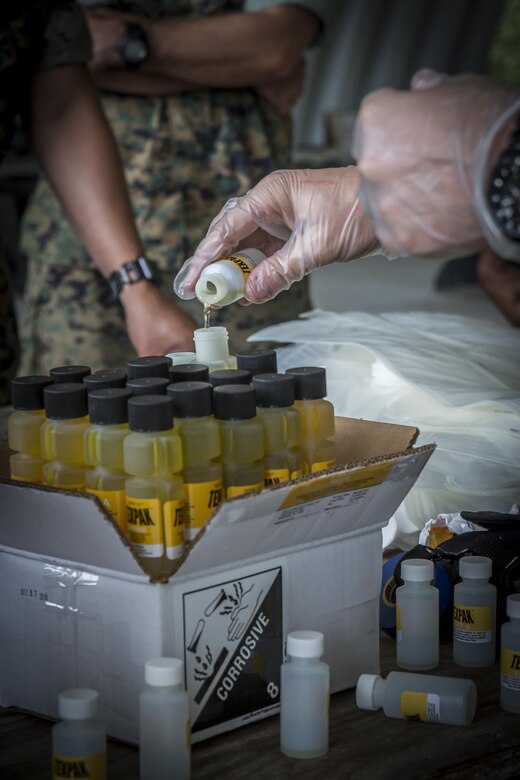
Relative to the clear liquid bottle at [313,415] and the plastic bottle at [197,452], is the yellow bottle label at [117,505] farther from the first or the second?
the clear liquid bottle at [313,415]

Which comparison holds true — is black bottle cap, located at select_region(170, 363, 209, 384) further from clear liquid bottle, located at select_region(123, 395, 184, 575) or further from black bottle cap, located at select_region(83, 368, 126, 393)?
clear liquid bottle, located at select_region(123, 395, 184, 575)

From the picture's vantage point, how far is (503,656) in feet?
3.45

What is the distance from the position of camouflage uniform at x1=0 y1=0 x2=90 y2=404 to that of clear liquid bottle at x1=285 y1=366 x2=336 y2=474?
966 mm

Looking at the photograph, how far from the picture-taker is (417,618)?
1119 mm

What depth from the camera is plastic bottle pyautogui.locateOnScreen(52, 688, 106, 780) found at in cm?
85

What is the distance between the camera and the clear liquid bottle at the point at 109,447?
0.97 meters

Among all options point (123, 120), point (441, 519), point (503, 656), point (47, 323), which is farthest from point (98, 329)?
point (503, 656)

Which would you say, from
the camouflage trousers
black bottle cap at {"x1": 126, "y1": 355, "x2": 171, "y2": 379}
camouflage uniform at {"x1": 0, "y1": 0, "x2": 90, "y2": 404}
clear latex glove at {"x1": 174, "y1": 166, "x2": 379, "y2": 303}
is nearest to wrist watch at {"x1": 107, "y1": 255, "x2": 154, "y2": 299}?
camouflage uniform at {"x1": 0, "y1": 0, "x2": 90, "y2": 404}

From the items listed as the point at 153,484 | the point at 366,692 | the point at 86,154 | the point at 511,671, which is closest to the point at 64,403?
the point at 153,484

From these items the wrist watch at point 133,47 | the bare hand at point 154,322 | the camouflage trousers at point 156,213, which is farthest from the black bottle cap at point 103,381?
the wrist watch at point 133,47

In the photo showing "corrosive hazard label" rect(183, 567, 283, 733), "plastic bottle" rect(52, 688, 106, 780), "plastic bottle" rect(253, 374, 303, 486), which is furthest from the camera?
"plastic bottle" rect(253, 374, 303, 486)

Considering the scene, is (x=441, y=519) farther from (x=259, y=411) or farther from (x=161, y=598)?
(x=161, y=598)

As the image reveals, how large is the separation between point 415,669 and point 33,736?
0.40m

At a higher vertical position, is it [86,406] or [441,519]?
[86,406]
